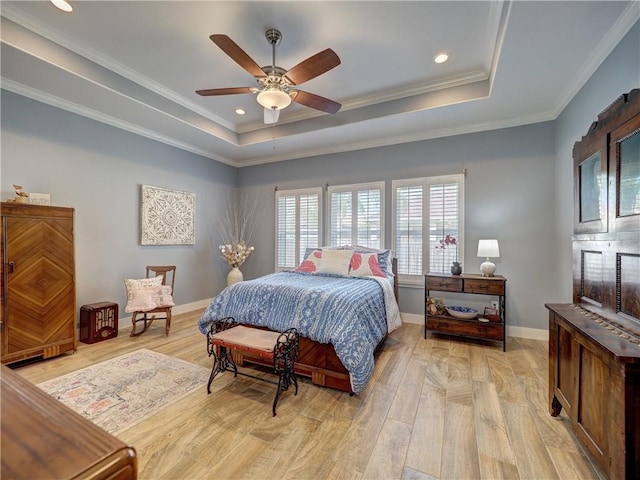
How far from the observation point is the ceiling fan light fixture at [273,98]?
97.0 inches

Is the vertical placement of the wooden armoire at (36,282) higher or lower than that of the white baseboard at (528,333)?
higher

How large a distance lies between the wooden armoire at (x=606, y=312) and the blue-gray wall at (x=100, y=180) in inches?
193

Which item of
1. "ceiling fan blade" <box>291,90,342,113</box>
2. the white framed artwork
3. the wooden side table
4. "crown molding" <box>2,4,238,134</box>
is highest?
"crown molding" <box>2,4,238,134</box>

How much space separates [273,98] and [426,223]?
111 inches

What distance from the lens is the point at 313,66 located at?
2328 mm

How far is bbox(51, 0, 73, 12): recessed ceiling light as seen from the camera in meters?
2.23

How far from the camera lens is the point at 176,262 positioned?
15.6ft

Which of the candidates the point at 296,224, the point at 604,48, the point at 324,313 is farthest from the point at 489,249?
the point at 296,224

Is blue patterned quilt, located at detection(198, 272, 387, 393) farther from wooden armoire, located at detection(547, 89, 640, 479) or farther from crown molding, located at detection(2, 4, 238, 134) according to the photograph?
crown molding, located at detection(2, 4, 238, 134)

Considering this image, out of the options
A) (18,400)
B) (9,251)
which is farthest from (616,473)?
(9,251)

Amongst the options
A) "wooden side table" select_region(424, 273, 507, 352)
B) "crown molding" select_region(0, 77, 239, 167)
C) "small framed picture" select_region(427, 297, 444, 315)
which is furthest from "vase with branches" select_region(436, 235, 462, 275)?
"crown molding" select_region(0, 77, 239, 167)

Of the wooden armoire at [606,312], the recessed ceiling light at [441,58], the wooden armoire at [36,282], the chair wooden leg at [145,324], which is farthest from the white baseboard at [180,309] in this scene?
the recessed ceiling light at [441,58]

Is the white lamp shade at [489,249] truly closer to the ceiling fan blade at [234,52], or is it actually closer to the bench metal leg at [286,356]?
the bench metal leg at [286,356]

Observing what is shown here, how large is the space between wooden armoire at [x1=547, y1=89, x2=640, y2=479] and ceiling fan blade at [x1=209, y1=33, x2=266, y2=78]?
8.22 feet
